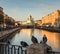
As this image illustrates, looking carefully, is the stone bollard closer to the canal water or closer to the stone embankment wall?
the stone embankment wall

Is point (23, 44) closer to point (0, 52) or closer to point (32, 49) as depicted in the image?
point (32, 49)

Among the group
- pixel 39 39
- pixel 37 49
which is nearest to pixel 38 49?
pixel 37 49

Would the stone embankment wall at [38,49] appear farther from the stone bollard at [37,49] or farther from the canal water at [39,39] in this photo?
the canal water at [39,39]

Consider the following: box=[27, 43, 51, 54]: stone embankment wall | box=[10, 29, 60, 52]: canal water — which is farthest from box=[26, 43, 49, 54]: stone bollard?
box=[10, 29, 60, 52]: canal water

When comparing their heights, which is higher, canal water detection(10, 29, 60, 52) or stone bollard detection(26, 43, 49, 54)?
stone bollard detection(26, 43, 49, 54)

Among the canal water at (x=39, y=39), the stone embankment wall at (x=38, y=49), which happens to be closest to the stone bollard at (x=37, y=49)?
the stone embankment wall at (x=38, y=49)

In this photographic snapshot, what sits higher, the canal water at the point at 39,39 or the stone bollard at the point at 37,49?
the stone bollard at the point at 37,49

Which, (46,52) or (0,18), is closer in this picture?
(46,52)

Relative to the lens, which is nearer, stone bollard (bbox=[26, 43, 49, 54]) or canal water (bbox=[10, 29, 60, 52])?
stone bollard (bbox=[26, 43, 49, 54])

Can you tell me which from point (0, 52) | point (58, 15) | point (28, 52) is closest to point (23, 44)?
point (28, 52)

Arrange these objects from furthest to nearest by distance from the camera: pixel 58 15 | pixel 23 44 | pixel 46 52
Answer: pixel 58 15 < pixel 23 44 < pixel 46 52

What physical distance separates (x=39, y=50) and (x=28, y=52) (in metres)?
0.48

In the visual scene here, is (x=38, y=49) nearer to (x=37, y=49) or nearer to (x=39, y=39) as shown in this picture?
(x=37, y=49)

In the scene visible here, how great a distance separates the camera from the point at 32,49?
29.6 ft
